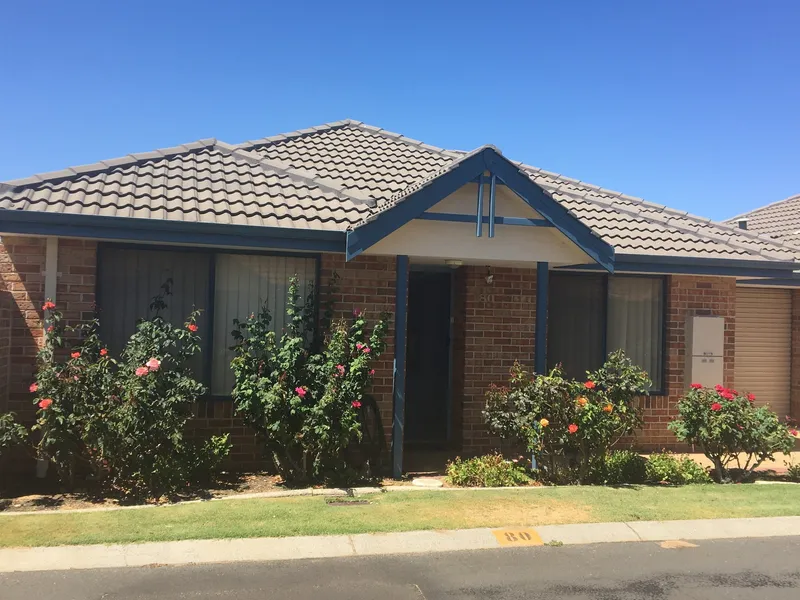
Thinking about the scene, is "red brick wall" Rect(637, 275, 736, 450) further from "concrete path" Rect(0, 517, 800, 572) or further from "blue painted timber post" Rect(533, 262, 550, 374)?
"concrete path" Rect(0, 517, 800, 572)

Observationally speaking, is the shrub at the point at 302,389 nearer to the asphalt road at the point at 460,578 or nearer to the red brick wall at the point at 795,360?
the asphalt road at the point at 460,578

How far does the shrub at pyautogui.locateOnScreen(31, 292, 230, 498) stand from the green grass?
1.94ft

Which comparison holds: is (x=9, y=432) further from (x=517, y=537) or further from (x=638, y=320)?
(x=638, y=320)

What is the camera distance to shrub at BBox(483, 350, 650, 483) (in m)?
7.47

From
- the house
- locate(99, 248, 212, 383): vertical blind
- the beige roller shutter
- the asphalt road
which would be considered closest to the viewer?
the asphalt road

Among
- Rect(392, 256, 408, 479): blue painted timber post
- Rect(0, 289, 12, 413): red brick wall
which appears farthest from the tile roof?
Rect(0, 289, 12, 413): red brick wall

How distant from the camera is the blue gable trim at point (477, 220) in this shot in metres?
7.32

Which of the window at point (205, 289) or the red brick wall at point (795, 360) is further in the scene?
the red brick wall at point (795, 360)

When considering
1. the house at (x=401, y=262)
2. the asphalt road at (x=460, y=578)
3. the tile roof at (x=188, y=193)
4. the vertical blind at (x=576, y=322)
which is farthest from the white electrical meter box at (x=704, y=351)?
the tile roof at (x=188, y=193)

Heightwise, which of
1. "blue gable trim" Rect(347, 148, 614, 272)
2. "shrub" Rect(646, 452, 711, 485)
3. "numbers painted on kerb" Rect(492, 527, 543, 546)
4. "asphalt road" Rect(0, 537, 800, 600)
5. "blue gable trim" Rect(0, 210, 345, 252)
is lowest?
"asphalt road" Rect(0, 537, 800, 600)

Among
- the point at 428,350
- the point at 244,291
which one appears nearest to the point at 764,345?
the point at 428,350

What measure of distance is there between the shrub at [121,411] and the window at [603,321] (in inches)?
199

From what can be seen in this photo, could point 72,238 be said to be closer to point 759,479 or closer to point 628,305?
point 628,305

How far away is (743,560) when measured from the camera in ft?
18.1
